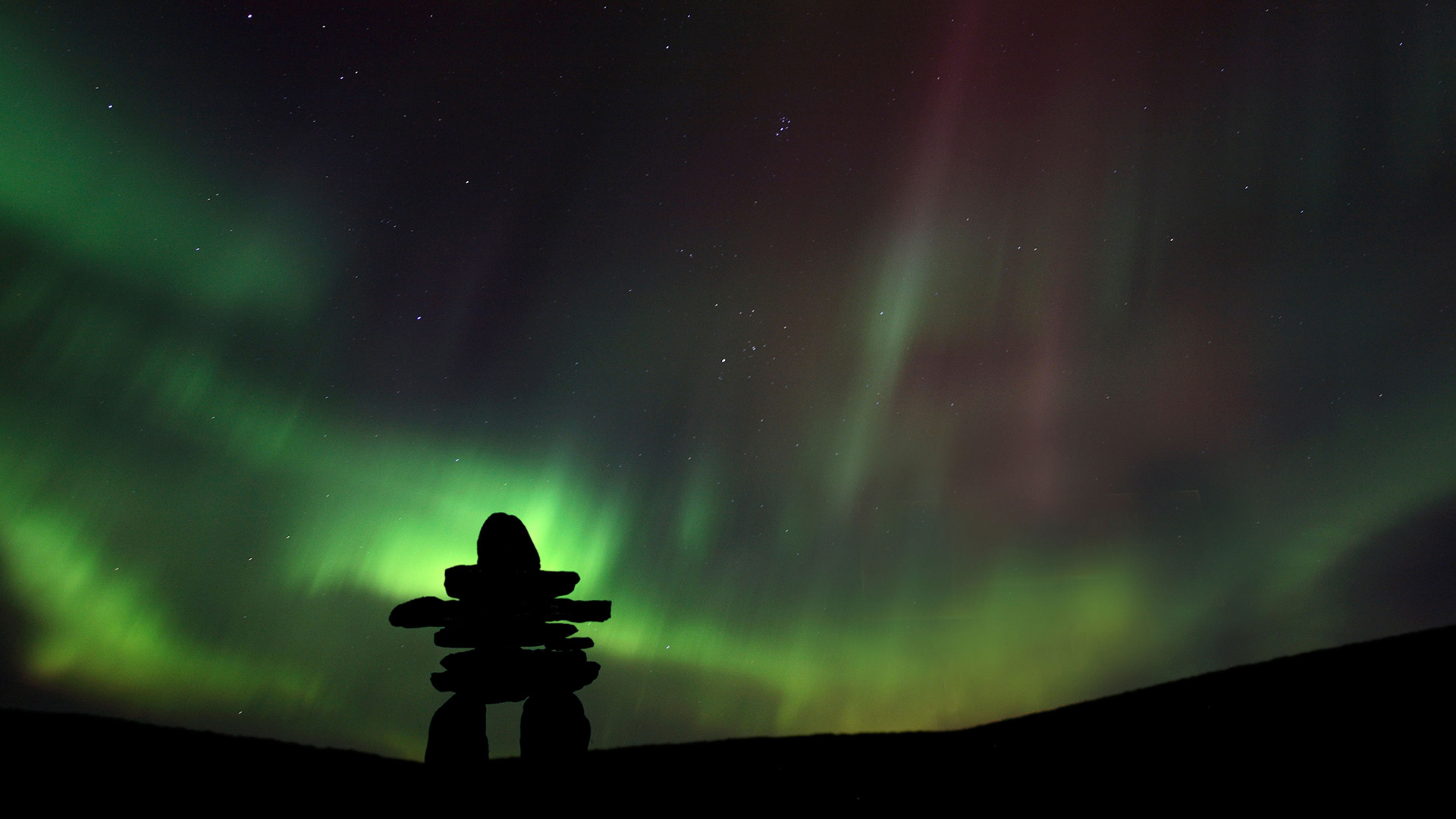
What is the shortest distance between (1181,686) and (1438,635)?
87.0 inches

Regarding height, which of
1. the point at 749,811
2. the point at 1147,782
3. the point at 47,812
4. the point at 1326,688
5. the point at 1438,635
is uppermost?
the point at 1438,635

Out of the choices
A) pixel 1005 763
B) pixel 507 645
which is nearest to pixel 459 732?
pixel 507 645

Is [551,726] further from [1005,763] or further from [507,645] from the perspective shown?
[1005,763]

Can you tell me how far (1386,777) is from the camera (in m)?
4.71

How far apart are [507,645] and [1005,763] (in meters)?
6.17

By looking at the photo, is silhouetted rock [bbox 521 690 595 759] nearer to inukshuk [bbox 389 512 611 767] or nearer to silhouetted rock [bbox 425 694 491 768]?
inukshuk [bbox 389 512 611 767]

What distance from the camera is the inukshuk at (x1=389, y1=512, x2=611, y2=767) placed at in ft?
30.5

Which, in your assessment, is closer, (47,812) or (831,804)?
(47,812)

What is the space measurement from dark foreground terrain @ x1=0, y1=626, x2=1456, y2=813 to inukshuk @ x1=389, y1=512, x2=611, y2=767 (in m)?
1.93

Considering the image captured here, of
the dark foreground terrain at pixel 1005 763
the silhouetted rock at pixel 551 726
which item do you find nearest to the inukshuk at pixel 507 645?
the silhouetted rock at pixel 551 726

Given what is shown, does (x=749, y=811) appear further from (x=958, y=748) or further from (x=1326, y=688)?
(x=1326, y=688)

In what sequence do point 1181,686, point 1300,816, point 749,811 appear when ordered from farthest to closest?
point 1181,686 < point 749,811 < point 1300,816

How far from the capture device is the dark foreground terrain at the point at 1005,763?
513 centimetres

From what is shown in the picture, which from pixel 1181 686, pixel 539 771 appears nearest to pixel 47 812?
pixel 539 771
